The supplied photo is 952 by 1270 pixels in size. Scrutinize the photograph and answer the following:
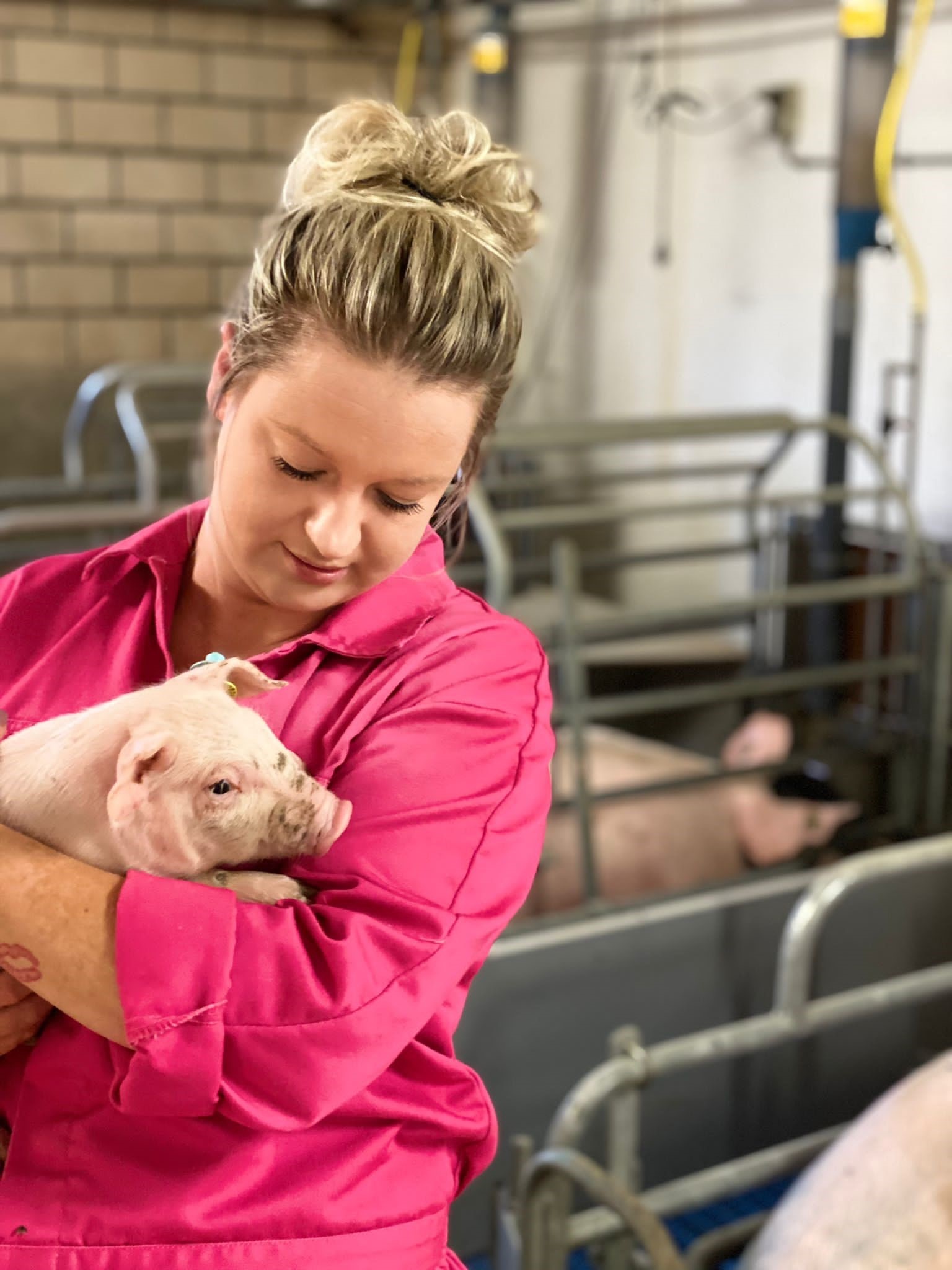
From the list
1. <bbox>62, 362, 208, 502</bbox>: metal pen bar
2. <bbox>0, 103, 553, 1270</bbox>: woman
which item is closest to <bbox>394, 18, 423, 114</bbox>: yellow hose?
<bbox>62, 362, 208, 502</bbox>: metal pen bar

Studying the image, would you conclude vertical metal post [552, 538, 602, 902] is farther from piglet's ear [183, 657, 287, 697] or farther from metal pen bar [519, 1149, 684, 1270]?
piglet's ear [183, 657, 287, 697]

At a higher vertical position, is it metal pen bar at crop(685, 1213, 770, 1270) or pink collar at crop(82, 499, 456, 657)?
pink collar at crop(82, 499, 456, 657)

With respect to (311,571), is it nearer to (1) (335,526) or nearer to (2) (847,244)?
(1) (335,526)

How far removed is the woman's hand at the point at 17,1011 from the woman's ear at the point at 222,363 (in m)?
0.38

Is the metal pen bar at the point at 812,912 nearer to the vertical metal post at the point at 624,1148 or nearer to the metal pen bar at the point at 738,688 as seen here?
the vertical metal post at the point at 624,1148

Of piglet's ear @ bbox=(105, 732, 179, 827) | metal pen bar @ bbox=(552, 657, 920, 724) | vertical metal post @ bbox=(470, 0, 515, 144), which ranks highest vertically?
vertical metal post @ bbox=(470, 0, 515, 144)

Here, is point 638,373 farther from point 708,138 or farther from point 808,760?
point 808,760

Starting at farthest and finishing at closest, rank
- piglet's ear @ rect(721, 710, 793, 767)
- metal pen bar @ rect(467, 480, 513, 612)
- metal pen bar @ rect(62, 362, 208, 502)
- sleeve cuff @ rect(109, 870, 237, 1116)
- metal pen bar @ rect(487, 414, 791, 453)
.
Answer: metal pen bar @ rect(62, 362, 208, 502) → piglet's ear @ rect(721, 710, 793, 767) → metal pen bar @ rect(487, 414, 791, 453) → metal pen bar @ rect(467, 480, 513, 612) → sleeve cuff @ rect(109, 870, 237, 1116)

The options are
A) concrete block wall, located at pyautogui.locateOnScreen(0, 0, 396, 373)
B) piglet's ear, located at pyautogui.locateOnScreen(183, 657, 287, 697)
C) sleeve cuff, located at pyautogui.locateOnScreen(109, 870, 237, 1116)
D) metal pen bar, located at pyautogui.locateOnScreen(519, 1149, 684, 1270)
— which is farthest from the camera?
concrete block wall, located at pyautogui.locateOnScreen(0, 0, 396, 373)

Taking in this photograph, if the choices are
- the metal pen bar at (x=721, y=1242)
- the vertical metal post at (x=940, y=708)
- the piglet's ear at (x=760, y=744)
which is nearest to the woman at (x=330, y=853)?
the metal pen bar at (x=721, y=1242)

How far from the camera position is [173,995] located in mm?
740

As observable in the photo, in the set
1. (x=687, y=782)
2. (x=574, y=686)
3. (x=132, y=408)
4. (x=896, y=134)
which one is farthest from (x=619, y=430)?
(x=132, y=408)

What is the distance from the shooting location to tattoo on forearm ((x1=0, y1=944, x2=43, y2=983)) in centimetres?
75

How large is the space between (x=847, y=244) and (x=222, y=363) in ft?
9.37
